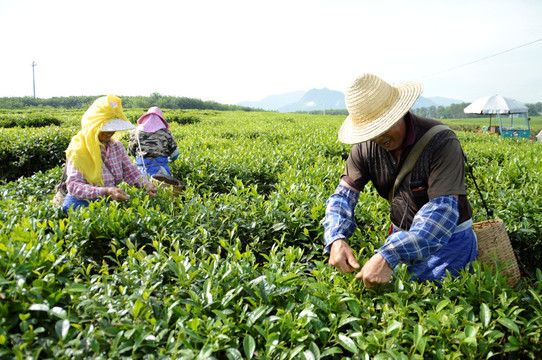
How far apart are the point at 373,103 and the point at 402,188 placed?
0.56 m

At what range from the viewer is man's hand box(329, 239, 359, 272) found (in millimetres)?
1875

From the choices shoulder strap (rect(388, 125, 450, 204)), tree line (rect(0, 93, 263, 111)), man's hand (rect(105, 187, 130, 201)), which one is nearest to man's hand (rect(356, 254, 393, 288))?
shoulder strap (rect(388, 125, 450, 204))

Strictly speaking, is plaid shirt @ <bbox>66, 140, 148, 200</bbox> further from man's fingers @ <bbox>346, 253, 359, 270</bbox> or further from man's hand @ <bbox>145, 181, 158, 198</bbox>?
man's fingers @ <bbox>346, 253, 359, 270</bbox>

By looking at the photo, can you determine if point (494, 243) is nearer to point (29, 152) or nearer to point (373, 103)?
point (373, 103)

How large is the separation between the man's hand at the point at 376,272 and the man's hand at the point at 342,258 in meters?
0.11

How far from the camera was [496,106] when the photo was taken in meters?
17.6

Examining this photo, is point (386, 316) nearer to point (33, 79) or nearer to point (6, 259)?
point (6, 259)

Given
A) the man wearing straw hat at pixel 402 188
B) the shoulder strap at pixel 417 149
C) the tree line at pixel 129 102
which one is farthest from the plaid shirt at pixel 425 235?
the tree line at pixel 129 102

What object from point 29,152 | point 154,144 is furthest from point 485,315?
point 29,152

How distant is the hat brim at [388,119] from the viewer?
1.86 meters

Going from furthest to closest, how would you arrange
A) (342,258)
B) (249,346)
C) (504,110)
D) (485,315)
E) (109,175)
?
(504,110)
(109,175)
(342,258)
(485,315)
(249,346)

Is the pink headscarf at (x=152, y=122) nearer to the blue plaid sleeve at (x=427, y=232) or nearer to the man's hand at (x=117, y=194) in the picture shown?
the man's hand at (x=117, y=194)

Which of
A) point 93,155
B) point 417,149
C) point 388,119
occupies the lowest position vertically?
point 93,155

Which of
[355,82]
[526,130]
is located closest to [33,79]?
[526,130]
